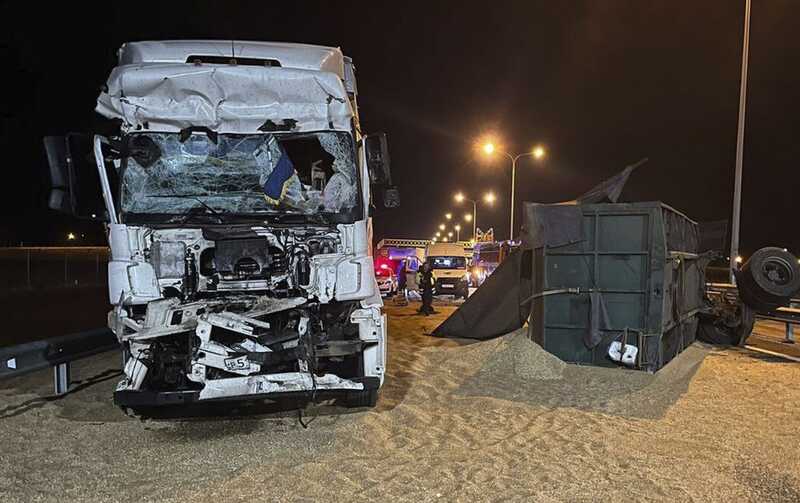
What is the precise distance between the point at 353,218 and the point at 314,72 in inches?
60.8

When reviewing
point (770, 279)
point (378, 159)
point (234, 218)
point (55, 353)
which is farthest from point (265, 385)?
point (770, 279)

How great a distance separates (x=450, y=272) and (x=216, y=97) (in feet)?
68.3

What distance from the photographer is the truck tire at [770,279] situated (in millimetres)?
10836

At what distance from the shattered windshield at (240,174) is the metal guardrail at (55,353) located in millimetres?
2384

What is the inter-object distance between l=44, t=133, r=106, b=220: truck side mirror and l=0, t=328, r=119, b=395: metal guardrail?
1.96 m

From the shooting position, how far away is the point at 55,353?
22.8ft

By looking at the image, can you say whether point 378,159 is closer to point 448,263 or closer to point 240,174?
point 240,174

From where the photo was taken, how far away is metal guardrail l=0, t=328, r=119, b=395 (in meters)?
6.49

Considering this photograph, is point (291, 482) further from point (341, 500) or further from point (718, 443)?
point (718, 443)

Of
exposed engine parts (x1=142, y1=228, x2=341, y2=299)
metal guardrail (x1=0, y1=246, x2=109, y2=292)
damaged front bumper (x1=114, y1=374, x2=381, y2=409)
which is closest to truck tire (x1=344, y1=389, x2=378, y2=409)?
damaged front bumper (x1=114, y1=374, x2=381, y2=409)

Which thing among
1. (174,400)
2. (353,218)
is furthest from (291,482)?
(353,218)

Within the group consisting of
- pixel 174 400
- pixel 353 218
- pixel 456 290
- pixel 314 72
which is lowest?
pixel 456 290

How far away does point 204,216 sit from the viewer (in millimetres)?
5859

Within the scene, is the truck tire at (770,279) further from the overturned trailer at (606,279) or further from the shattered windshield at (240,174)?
the shattered windshield at (240,174)
